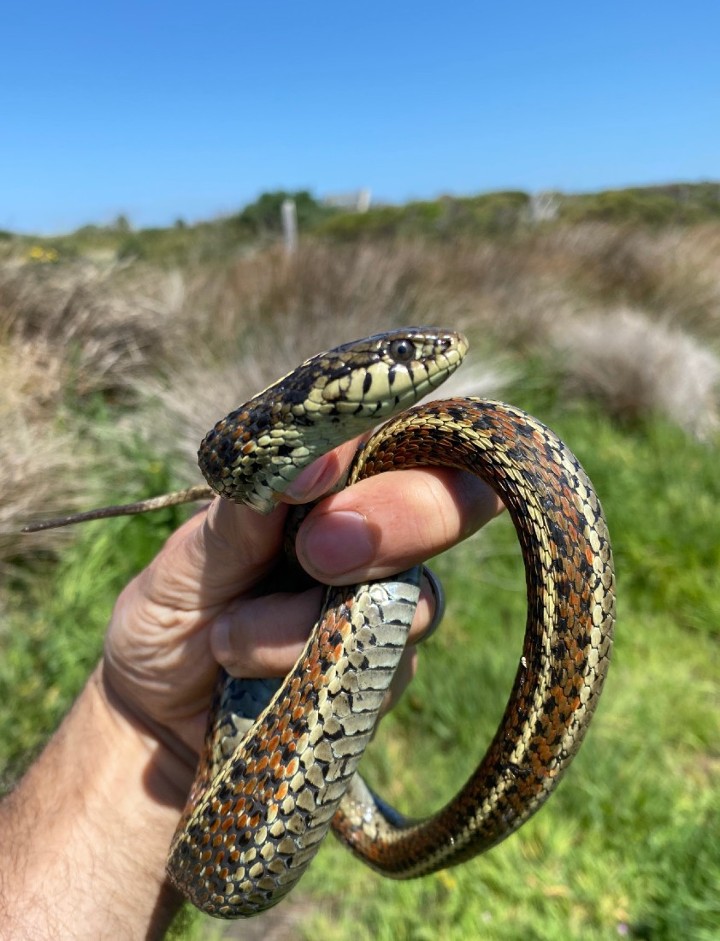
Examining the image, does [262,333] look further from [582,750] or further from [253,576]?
[253,576]

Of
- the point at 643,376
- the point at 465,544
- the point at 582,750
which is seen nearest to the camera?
the point at 582,750

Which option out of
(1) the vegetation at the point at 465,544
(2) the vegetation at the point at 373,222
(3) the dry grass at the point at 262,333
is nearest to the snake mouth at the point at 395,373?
(1) the vegetation at the point at 465,544

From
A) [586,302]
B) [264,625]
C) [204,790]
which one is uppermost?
[264,625]

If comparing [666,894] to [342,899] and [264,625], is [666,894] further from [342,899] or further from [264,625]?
[264,625]

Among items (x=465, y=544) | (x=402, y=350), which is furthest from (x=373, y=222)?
(x=402, y=350)

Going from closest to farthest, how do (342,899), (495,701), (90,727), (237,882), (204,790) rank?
(237,882) → (204,790) → (90,727) → (342,899) → (495,701)

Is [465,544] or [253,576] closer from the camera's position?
[253,576]

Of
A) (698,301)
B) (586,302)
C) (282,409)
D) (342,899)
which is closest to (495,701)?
(342,899)
